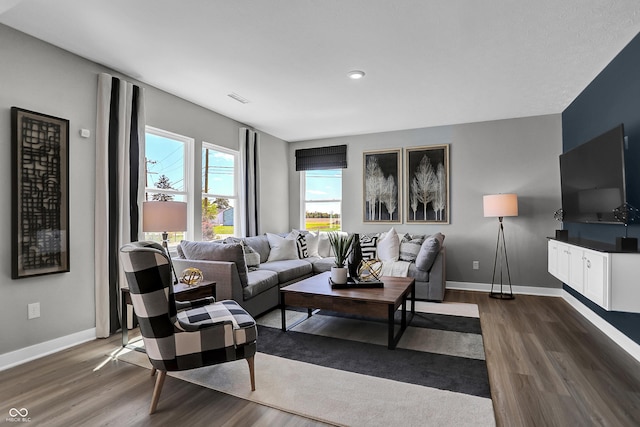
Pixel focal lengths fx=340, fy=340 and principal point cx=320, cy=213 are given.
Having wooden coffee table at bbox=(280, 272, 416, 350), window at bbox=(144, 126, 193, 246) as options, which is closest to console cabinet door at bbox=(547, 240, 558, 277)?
wooden coffee table at bbox=(280, 272, 416, 350)

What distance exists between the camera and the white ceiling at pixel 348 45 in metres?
2.29

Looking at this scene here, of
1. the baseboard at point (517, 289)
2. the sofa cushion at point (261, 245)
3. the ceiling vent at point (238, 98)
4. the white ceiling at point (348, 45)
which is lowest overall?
the baseboard at point (517, 289)

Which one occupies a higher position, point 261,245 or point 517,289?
point 261,245

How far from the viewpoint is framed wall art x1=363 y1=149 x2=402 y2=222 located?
5.56 metres

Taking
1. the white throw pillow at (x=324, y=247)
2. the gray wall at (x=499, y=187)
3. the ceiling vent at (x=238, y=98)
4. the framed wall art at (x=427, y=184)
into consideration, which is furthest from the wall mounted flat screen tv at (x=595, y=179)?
the ceiling vent at (x=238, y=98)

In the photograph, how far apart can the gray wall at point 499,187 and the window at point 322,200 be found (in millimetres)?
1138

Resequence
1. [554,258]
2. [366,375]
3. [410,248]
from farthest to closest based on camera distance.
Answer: [410,248], [554,258], [366,375]

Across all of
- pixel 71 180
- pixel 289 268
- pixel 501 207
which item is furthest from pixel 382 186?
pixel 71 180

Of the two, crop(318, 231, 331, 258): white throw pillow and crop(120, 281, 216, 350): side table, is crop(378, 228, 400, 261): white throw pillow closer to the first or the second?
crop(318, 231, 331, 258): white throw pillow

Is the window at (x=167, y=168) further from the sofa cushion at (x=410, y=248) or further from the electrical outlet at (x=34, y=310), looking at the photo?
the sofa cushion at (x=410, y=248)

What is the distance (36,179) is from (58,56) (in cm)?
107

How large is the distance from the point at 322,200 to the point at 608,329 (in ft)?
14.0

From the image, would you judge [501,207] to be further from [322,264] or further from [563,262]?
[322,264]

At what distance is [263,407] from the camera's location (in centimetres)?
199
